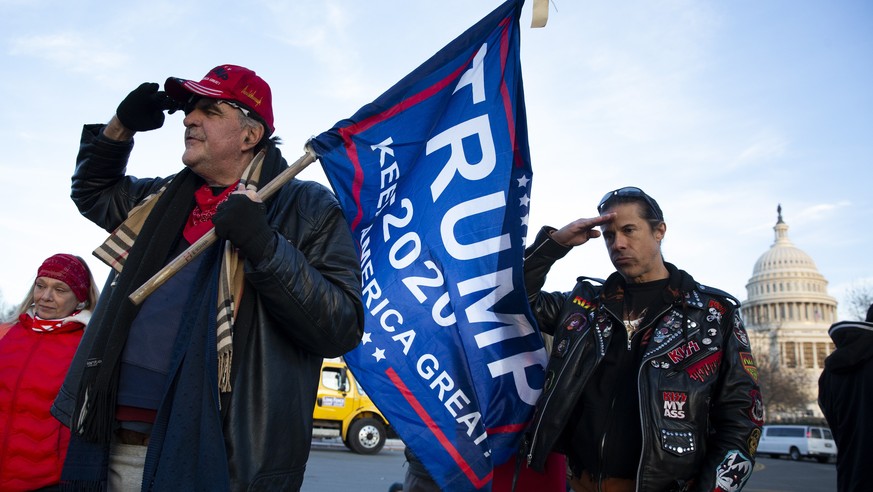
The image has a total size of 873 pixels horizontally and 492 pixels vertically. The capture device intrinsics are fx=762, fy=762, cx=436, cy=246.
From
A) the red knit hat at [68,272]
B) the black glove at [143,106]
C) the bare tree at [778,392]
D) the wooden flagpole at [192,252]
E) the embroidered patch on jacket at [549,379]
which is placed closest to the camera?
the wooden flagpole at [192,252]

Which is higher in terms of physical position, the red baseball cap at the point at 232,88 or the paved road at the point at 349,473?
the red baseball cap at the point at 232,88

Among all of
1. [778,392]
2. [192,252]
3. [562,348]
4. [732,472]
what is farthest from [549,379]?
[778,392]

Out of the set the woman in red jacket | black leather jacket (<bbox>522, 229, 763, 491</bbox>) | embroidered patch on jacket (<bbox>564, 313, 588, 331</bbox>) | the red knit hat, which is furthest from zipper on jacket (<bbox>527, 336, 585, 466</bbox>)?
the red knit hat

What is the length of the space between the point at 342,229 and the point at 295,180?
0.94 ft

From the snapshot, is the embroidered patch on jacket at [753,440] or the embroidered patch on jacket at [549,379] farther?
the embroidered patch on jacket at [549,379]

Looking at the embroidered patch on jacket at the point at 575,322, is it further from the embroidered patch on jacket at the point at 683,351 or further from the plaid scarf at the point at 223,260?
the plaid scarf at the point at 223,260

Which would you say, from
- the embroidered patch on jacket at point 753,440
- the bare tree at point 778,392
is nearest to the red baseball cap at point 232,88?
the embroidered patch on jacket at point 753,440

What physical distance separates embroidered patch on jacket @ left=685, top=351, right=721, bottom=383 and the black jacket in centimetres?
111

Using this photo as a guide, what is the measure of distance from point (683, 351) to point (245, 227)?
6.65 feet

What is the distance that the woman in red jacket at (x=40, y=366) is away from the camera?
371cm

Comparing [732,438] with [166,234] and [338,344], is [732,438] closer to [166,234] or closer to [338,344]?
[338,344]

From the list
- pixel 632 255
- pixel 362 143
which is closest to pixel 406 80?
pixel 362 143

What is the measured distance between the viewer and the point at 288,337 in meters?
2.34

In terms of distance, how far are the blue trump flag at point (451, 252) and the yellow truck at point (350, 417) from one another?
1486 cm
